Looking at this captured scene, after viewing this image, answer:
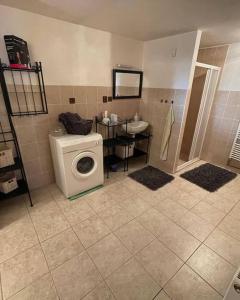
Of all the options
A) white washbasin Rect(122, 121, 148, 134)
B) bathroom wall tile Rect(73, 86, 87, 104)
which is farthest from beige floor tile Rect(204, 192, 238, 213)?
bathroom wall tile Rect(73, 86, 87, 104)

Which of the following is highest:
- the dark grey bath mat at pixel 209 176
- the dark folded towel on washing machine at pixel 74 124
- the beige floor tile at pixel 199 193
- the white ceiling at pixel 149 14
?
the white ceiling at pixel 149 14

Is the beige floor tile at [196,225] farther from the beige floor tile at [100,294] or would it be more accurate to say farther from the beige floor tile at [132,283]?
the beige floor tile at [100,294]

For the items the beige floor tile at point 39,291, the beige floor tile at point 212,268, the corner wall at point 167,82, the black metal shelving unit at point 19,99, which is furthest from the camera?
the corner wall at point 167,82

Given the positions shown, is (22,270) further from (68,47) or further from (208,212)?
(68,47)

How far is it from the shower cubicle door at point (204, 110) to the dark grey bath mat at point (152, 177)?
0.86 m

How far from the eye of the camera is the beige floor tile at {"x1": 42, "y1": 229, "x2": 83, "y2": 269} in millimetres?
1451

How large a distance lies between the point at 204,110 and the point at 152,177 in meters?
1.61

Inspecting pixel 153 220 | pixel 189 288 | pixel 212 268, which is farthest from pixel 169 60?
pixel 189 288

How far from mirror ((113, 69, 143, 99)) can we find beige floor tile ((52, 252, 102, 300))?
7.63 ft

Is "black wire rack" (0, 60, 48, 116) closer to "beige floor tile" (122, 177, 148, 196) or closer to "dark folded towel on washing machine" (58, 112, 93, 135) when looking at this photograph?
"dark folded towel on washing machine" (58, 112, 93, 135)

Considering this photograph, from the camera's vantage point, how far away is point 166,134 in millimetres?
2742

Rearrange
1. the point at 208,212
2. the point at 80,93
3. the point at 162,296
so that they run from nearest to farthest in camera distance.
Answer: the point at 162,296, the point at 208,212, the point at 80,93

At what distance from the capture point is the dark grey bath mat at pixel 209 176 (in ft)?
8.48

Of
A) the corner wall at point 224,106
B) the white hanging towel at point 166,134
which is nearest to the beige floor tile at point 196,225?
the white hanging towel at point 166,134
